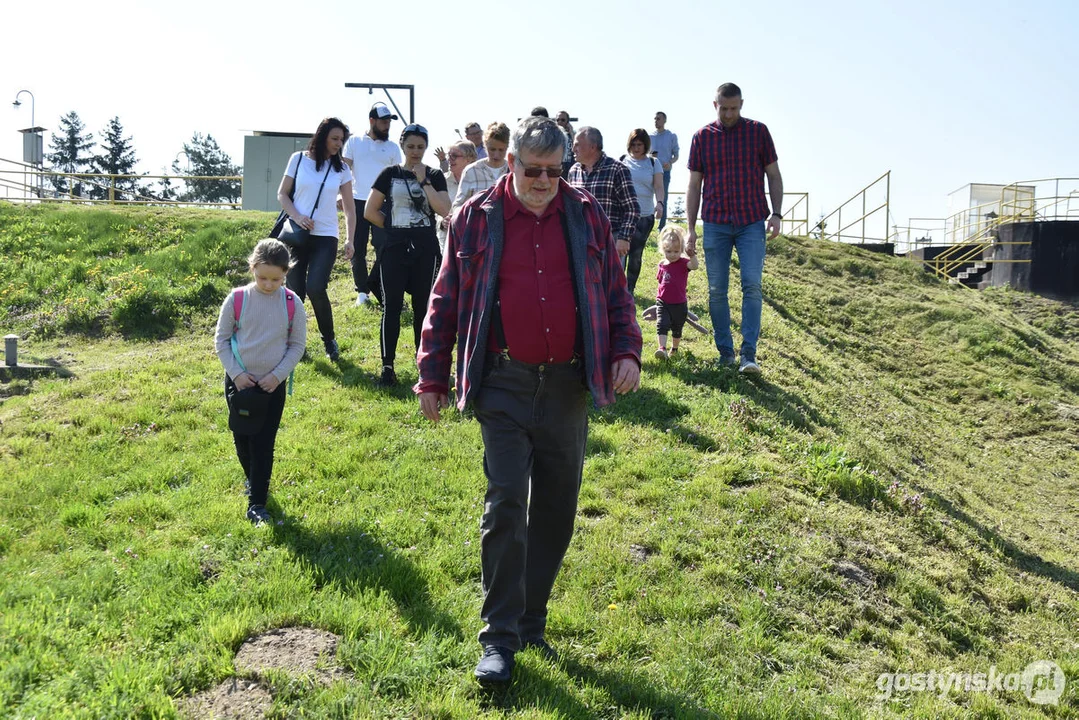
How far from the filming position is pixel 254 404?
5.16 m

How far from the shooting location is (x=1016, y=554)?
6844 mm

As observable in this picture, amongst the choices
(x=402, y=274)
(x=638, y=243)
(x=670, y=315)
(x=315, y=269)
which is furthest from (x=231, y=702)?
(x=638, y=243)

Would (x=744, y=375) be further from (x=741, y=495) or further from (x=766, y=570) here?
(x=766, y=570)

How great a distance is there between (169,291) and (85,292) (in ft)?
5.17

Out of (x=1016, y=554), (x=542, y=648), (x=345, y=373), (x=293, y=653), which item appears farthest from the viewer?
(x=345, y=373)

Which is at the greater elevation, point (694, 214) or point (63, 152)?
point (63, 152)

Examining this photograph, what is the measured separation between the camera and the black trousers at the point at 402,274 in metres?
7.66

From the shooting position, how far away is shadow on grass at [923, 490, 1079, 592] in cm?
659

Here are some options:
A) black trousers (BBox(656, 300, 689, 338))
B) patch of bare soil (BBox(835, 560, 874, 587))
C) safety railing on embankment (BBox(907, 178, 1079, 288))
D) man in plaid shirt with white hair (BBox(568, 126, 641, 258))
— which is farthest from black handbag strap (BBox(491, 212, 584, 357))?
safety railing on embankment (BBox(907, 178, 1079, 288))

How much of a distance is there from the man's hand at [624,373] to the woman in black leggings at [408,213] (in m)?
4.15

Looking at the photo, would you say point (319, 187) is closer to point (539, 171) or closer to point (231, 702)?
point (539, 171)

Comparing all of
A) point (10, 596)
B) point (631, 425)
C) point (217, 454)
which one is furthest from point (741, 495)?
point (10, 596)

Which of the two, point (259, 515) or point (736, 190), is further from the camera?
point (736, 190)

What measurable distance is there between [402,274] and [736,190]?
320 cm
